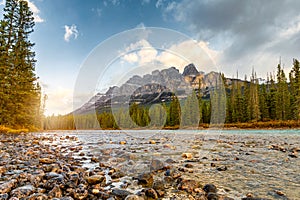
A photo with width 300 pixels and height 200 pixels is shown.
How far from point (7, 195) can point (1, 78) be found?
19.0 m

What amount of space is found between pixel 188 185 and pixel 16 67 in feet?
73.9

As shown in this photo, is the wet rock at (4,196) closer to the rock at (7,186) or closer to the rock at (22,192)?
the rock at (22,192)

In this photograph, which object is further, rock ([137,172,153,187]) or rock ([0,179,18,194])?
rock ([137,172,153,187])

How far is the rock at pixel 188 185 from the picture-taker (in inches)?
135

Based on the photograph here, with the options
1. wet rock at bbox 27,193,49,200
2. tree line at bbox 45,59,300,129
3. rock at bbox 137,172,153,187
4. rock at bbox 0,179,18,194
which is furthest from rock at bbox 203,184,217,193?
tree line at bbox 45,59,300,129

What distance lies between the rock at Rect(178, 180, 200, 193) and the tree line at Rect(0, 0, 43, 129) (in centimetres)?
1908

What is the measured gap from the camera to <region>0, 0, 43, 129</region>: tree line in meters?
18.5

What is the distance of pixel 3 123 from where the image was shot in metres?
19.3

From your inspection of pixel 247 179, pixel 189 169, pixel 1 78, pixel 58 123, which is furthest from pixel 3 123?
pixel 58 123

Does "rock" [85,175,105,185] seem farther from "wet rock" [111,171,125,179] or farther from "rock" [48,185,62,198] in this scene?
"rock" [48,185,62,198]

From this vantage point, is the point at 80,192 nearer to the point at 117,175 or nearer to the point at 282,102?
the point at 117,175

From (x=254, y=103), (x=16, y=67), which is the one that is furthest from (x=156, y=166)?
(x=254, y=103)

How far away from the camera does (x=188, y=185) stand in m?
3.52

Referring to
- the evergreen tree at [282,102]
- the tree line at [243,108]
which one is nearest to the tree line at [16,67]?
the tree line at [243,108]
